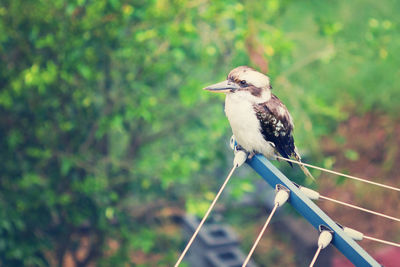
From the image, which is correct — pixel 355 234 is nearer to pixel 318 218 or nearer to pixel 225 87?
pixel 318 218

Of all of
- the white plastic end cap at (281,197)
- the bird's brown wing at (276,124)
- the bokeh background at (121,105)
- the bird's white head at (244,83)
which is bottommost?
the white plastic end cap at (281,197)

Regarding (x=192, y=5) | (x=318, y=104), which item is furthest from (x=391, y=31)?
(x=192, y=5)

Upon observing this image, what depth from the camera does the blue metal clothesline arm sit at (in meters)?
1.70

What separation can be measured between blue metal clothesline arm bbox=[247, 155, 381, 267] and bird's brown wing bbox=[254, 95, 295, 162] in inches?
20.6

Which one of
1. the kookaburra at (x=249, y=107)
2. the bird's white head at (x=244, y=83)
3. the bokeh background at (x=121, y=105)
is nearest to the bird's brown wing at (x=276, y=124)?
the kookaburra at (x=249, y=107)

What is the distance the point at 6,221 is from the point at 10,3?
1875 millimetres

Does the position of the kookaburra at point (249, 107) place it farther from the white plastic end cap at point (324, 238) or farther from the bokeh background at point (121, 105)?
the bokeh background at point (121, 105)

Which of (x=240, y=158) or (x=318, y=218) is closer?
(x=318, y=218)

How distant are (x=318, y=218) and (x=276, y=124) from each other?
0.90 m

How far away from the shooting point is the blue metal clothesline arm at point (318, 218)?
1.70 m

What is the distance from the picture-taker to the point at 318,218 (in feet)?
6.01

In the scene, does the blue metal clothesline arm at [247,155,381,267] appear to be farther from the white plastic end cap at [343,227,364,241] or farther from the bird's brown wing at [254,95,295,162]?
the bird's brown wing at [254,95,295,162]

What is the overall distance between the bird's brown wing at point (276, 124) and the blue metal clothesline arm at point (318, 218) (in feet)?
1.72

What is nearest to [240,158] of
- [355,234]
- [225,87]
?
[225,87]
